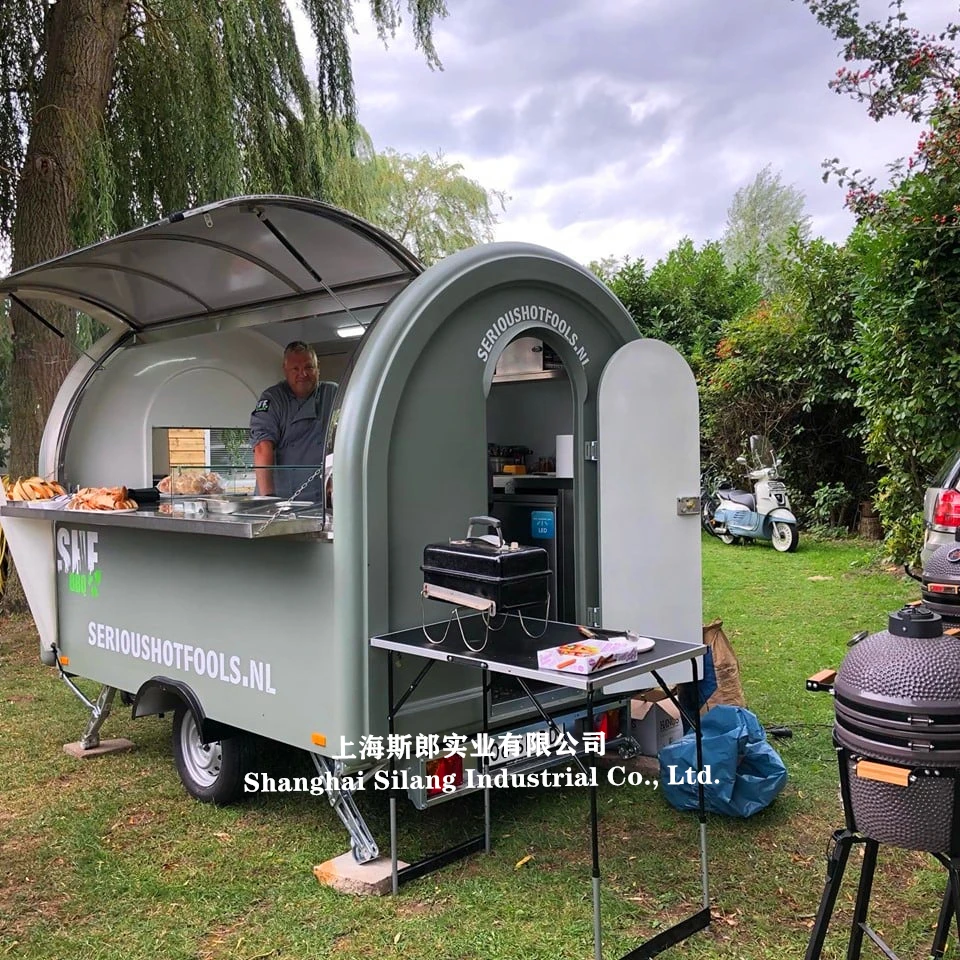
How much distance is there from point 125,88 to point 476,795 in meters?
7.05

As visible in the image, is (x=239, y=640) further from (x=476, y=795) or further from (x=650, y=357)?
(x=650, y=357)

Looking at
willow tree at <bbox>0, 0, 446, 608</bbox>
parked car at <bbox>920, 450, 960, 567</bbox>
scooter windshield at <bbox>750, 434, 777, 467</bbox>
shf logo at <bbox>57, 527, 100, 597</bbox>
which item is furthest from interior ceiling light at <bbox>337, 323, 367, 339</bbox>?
scooter windshield at <bbox>750, 434, 777, 467</bbox>

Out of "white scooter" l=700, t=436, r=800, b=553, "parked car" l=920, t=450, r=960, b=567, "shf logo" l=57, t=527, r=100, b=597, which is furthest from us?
"white scooter" l=700, t=436, r=800, b=553

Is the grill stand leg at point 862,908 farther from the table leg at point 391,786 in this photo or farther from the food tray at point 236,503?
the food tray at point 236,503

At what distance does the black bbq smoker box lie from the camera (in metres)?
3.29

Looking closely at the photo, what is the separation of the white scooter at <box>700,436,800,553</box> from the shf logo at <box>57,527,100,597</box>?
807cm

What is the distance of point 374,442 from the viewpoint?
3537mm

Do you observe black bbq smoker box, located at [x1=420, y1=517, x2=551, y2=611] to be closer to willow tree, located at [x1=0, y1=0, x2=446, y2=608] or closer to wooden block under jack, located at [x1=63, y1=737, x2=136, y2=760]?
wooden block under jack, located at [x1=63, y1=737, x2=136, y2=760]

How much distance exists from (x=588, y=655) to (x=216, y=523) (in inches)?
61.2

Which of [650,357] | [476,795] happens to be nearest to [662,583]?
[650,357]

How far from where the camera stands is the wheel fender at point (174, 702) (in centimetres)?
420

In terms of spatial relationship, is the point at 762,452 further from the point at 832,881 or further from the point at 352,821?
the point at 832,881

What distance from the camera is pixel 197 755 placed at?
4.62m

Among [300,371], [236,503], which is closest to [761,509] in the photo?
[300,371]
